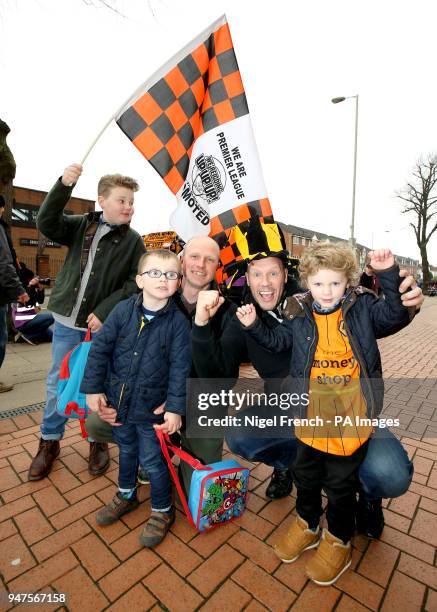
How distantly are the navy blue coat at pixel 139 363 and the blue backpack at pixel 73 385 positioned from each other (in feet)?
1.06

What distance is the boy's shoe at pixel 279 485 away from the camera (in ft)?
8.12

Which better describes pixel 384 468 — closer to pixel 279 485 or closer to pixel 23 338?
pixel 279 485

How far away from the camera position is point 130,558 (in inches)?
75.0

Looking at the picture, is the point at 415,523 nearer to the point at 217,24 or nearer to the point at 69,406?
the point at 69,406

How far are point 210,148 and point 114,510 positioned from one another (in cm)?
311

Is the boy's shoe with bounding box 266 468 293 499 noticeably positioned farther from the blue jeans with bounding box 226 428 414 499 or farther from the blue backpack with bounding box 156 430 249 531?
the blue jeans with bounding box 226 428 414 499

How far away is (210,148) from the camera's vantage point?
3.05 metres

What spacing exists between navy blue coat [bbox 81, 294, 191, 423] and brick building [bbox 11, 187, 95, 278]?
28.8m

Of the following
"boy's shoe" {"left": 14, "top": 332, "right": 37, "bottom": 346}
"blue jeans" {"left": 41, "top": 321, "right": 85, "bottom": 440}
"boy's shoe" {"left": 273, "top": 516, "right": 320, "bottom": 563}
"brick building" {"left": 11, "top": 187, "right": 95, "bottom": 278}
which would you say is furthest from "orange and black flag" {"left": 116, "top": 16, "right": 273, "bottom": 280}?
"brick building" {"left": 11, "top": 187, "right": 95, "bottom": 278}

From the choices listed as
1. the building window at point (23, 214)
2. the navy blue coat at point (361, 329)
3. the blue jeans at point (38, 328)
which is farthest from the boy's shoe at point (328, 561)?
the building window at point (23, 214)

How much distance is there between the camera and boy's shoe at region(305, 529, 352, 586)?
1765mm

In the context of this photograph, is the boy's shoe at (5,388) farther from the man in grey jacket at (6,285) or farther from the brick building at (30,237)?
the brick building at (30,237)

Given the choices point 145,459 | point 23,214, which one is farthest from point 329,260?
point 23,214

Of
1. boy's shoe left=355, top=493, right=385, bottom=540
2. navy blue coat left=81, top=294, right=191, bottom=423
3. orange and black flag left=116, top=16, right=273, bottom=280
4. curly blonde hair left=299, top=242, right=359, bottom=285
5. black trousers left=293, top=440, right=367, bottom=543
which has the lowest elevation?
boy's shoe left=355, top=493, right=385, bottom=540
